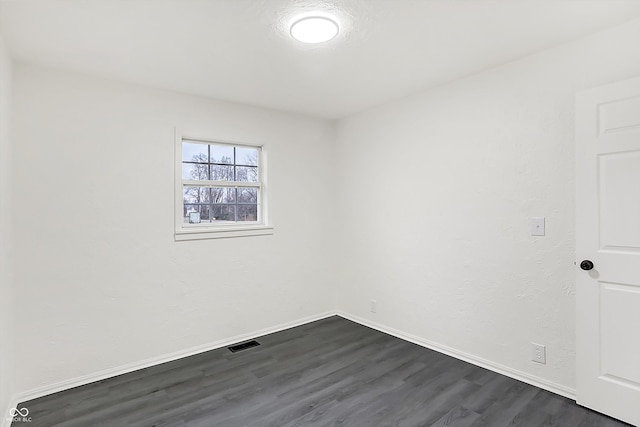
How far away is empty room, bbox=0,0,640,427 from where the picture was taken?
208 centimetres

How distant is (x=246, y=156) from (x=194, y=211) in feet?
2.77

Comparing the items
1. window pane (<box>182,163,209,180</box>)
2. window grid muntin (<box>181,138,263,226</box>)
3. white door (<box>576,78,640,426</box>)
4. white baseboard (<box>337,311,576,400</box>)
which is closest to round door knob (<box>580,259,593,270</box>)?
white door (<box>576,78,640,426</box>)

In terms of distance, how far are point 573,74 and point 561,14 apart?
0.50m

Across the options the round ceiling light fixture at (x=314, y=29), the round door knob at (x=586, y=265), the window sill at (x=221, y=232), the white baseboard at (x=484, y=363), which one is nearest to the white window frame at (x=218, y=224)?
the window sill at (x=221, y=232)

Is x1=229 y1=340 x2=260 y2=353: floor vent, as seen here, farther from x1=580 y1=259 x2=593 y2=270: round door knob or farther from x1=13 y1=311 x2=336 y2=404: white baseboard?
x1=580 y1=259 x2=593 y2=270: round door knob

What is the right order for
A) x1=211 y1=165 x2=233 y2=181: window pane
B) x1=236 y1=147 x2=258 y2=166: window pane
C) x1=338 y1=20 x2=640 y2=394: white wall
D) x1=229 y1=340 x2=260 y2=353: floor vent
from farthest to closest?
x1=236 y1=147 x2=258 y2=166: window pane, x1=211 y1=165 x2=233 y2=181: window pane, x1=229 y1=340 x2=260 y2=353: floor vent, x1=338 y1=20 x2=640 y2=394: white wall

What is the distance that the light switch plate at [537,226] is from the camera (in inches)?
97.6

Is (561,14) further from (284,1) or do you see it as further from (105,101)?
(105,101)

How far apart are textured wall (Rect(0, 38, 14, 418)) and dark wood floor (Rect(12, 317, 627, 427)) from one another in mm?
316

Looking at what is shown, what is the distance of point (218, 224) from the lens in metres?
3.49

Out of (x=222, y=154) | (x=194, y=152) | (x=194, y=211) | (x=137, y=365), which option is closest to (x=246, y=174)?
(x=222, y=154)

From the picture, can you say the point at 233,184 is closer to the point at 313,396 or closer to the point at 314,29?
the point at 314,29

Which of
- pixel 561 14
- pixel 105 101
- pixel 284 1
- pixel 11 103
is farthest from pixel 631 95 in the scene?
pixel 11 103

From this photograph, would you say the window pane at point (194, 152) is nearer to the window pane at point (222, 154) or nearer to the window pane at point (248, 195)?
the window pane at point (222, 154)
